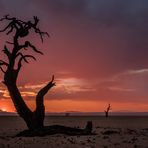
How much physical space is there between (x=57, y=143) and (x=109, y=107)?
94652 millimetres

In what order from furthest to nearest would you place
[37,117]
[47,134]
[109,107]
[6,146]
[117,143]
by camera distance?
1. [109,107]
2. [37,117]
3. [47,134]
4. [117,143]
5. [6,146]

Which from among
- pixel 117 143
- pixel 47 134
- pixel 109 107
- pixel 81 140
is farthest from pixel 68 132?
pixel 109 107

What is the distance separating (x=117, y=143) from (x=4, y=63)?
11.6m

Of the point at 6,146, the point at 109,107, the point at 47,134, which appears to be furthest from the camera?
the point at 109,107

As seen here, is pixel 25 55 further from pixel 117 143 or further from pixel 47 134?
pixel 117 143

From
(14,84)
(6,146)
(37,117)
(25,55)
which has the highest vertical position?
(25,55)

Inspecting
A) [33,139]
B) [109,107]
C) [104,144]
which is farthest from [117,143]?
[109,107]

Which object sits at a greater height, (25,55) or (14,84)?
(25,55)

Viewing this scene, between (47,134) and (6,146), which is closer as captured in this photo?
(6,146)

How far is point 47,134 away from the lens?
2964cm

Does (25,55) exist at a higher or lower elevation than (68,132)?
higher

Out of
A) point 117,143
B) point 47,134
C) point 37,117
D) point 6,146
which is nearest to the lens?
point 6,146

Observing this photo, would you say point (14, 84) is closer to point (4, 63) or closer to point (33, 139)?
point (4, 63)

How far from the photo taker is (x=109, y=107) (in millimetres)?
118125
